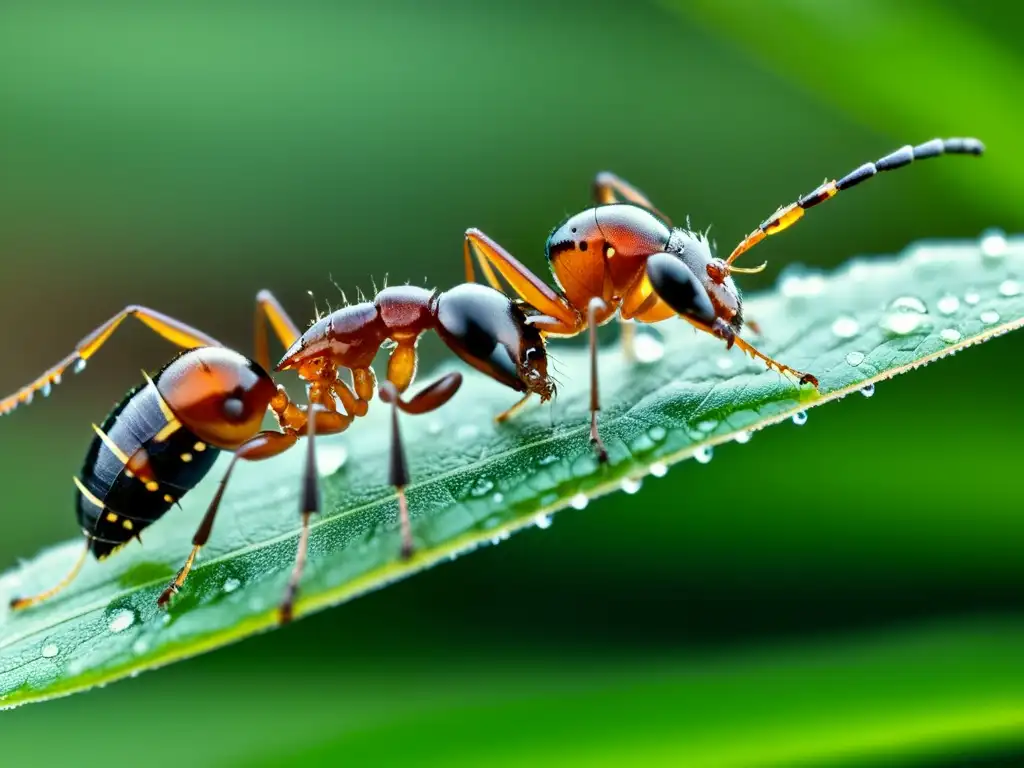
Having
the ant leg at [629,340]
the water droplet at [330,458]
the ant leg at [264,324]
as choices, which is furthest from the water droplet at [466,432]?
the ant leg at [264,324]

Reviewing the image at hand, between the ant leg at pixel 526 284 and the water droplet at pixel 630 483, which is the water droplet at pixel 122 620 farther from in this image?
the ant leg at pixel 526 284

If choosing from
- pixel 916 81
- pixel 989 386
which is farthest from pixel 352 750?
pixel 916 81

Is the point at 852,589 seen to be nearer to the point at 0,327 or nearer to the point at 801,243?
the point at 801,243

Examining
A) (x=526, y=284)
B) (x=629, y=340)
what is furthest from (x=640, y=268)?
(x=526, y=284)

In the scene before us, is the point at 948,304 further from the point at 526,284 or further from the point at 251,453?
the point at 251,453

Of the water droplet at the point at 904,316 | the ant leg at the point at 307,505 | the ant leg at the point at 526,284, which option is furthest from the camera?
the ant leg at the point at 526,284
